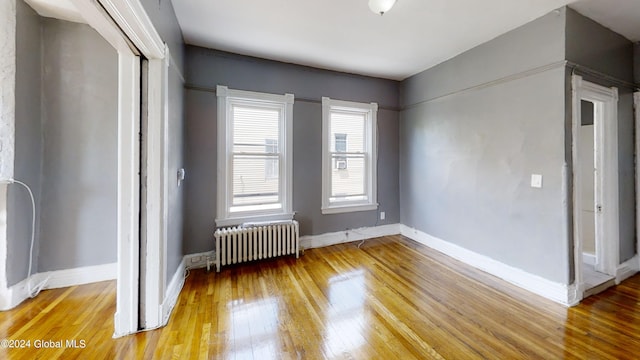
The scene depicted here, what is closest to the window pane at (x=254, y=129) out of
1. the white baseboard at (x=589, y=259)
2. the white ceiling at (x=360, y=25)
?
the white ceiling at (x=360, y=25)

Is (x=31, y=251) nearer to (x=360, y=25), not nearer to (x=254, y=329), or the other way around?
(x=254, y=329)

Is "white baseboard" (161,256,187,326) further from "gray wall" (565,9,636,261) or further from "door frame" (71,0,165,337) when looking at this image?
"gray wall" (565,9,636,261)

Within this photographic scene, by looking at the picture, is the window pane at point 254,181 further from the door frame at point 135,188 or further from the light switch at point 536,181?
the light switch at point 536,181

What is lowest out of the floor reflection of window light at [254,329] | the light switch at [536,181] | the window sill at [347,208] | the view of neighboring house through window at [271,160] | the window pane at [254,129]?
the floor reflection of window light at [254,329]

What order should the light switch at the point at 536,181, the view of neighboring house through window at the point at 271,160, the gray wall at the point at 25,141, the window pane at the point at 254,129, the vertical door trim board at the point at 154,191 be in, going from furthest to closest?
the view of neighboring house through window at the point at 271,160
the window pane at the point at 254,129
the light switch at the point at 536,181
the gray wall at the point at 25,141
the vertical door trim board at the point at 154,191

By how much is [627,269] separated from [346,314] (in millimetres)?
3335

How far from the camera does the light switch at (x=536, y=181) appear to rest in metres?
2.54

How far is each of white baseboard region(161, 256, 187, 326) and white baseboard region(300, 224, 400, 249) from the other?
5.23 ft

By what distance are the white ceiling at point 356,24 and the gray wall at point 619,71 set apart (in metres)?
0.11

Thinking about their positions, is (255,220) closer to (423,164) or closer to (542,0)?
(423,164)

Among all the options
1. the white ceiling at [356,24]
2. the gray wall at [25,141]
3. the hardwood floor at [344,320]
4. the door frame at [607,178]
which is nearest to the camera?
the hardwood floor at [344,320]

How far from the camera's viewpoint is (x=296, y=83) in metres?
3.69

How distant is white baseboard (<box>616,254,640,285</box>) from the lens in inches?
109

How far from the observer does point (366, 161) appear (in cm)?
429
